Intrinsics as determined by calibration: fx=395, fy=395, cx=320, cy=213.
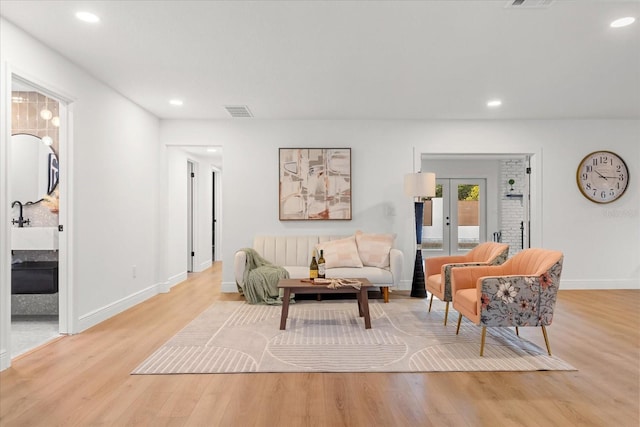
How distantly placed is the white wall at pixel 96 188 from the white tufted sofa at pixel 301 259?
4.43 ft

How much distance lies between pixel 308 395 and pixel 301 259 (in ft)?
10.6

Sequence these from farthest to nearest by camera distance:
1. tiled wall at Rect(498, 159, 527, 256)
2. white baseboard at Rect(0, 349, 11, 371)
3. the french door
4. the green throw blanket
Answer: the french door → tiled wall at Rect(498, 159, 527, 256) → the green throw blanket → white baseboard at Rect(0, 349, 11, 371)

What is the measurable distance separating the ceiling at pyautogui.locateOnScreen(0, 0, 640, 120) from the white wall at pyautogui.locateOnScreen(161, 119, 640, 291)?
2.02 feet

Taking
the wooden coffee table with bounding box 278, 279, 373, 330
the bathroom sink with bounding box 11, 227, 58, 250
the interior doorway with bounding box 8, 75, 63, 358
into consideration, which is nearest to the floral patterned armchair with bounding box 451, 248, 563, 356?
the wooden coffee table with bounding box 278, 279, 373, 330

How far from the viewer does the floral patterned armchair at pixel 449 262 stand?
3891 millimetres

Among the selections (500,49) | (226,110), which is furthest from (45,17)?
(500,49)

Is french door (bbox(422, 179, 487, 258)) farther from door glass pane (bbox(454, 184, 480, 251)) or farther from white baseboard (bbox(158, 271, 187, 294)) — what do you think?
white baseboard (bbox(158, 271, 187, 294))

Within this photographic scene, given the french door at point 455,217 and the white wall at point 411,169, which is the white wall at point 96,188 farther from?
the french door at point 455,217

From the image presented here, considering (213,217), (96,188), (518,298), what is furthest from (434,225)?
(96,188)

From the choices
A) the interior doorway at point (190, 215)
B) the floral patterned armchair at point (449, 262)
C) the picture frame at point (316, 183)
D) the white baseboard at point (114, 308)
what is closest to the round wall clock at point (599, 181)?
the floral patterned armchair at point (449, 262)

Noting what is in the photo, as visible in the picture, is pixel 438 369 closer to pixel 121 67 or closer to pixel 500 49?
pixel 500 49

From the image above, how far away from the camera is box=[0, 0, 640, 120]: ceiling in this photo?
2799 millimetres

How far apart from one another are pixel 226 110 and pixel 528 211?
4756 millimetres

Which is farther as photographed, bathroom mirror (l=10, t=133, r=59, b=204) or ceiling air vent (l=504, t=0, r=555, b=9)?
bathroom mirror (l=10, t=133, r=59, b=204)
